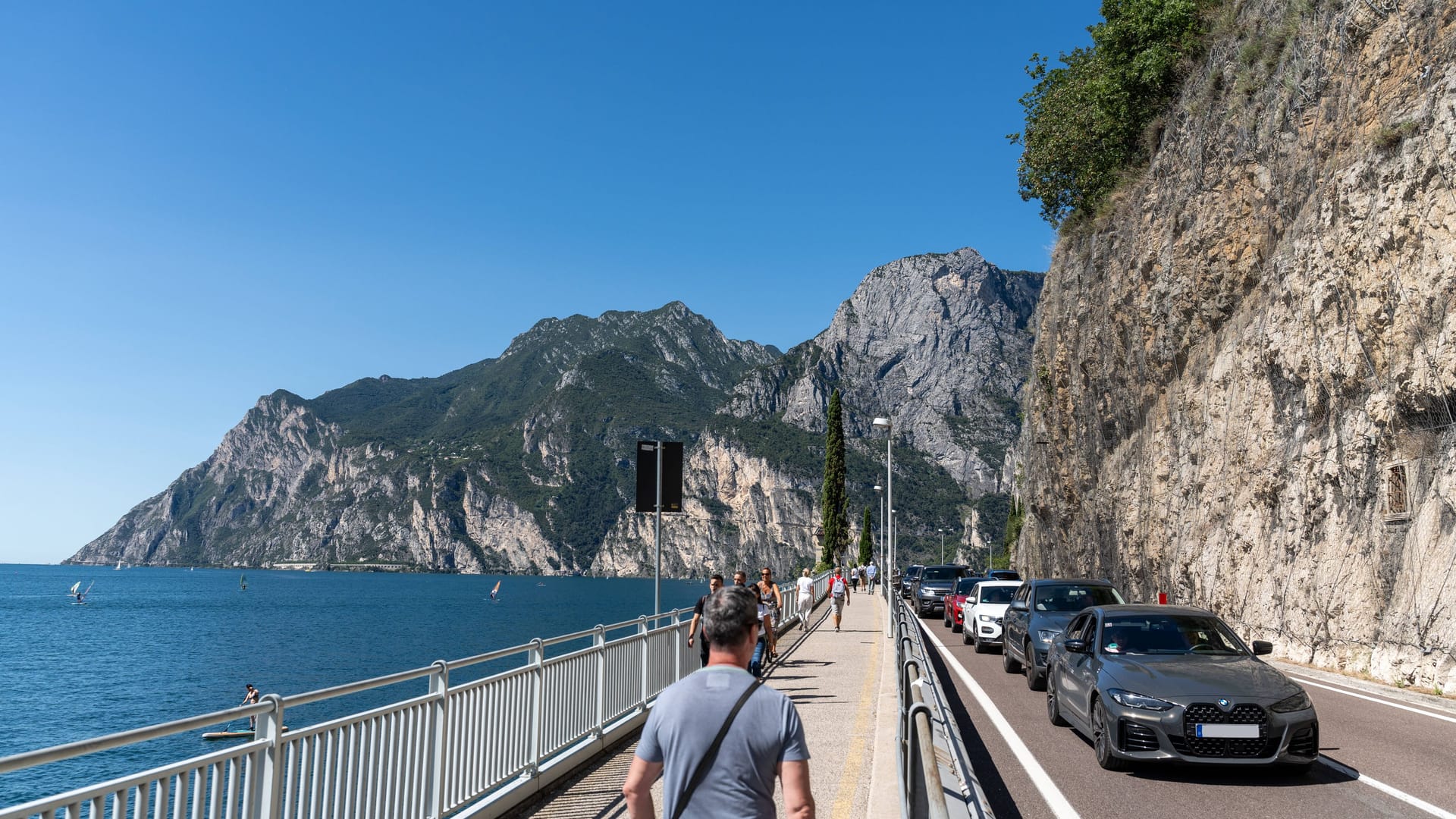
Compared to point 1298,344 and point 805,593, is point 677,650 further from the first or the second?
point 1298,344

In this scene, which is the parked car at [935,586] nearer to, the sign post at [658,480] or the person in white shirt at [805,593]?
the person in white shirt at [805,593]

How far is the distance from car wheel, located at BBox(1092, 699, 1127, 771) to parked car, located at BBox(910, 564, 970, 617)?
87.1ft

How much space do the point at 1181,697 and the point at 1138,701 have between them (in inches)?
13.9

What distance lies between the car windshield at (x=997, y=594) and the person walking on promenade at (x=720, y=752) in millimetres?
20739

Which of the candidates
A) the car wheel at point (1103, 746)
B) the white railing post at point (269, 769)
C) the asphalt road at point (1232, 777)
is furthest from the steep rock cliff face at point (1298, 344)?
the white railing post at point (269, 769)

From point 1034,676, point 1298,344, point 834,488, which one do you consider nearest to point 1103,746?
point 1034,676

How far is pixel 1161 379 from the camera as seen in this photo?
31203 mm

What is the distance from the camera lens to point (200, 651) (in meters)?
66.2

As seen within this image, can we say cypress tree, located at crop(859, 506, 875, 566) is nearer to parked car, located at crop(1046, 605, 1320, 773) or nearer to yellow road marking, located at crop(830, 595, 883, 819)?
yellow road marking, located at crop(830, 595, 883, 819)

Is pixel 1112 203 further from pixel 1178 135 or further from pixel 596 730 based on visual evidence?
pixel 596 730

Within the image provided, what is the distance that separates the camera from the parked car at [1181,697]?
27.8ft

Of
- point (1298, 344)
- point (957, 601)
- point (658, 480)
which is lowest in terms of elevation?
point (957, 601)

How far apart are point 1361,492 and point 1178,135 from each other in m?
15.7

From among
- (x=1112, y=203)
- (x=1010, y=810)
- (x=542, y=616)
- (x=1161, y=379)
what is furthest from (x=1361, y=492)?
(x=542, y=616)
